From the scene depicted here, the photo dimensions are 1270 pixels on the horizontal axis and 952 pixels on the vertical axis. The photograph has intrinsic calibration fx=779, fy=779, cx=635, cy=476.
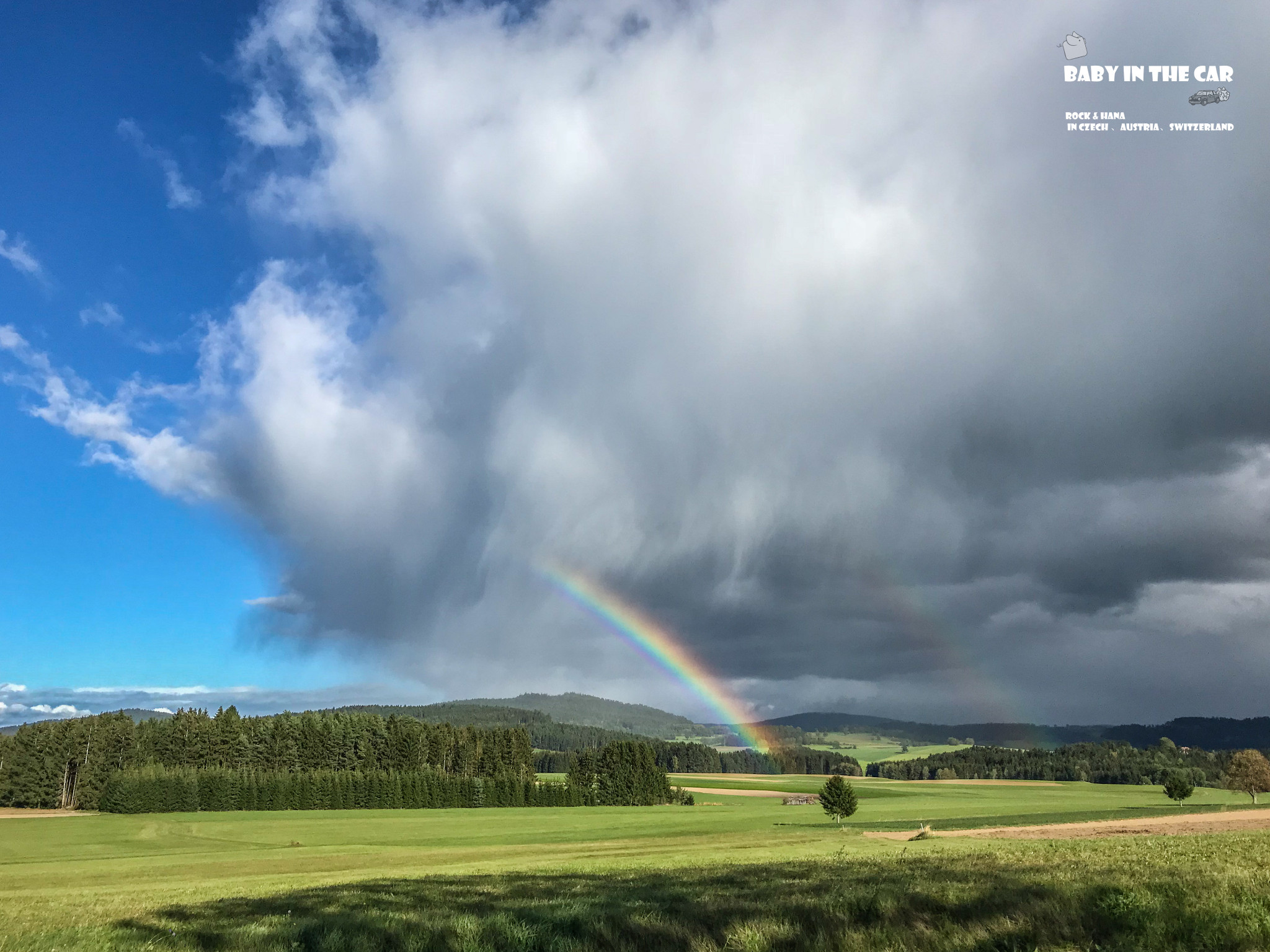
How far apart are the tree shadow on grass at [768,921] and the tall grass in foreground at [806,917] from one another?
2 centimetres

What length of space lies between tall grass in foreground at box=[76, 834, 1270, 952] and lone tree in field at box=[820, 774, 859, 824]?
86862mm

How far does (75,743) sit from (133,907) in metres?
164

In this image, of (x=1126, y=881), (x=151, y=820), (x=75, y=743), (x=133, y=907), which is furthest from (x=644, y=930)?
(x=75, y=743)

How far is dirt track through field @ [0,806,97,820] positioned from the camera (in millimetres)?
115125

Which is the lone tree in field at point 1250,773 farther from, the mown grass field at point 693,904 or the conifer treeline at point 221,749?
the conifer treeline at point 221,749

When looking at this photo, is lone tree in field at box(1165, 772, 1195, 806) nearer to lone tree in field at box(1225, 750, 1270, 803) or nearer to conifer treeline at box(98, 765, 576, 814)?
lone tree in field at box(1225, 750, 1270, 803)

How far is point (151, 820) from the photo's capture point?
102 metres

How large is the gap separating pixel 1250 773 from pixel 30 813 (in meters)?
186

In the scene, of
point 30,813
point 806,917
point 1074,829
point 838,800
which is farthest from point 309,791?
point 806,917

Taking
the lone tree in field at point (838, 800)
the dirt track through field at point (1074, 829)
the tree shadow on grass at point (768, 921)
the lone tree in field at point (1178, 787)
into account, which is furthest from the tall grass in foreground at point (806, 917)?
the lone tree in field at point (1178, 787)

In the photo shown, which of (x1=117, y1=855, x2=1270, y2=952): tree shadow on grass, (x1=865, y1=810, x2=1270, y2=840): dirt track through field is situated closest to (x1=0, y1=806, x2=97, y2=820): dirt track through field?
(x1=865, y1=810, x2=1270, y2=840): dirt track through field

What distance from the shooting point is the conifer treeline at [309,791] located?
387 ft

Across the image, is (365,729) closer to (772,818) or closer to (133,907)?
(772,818)

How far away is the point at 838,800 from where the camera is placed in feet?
312
